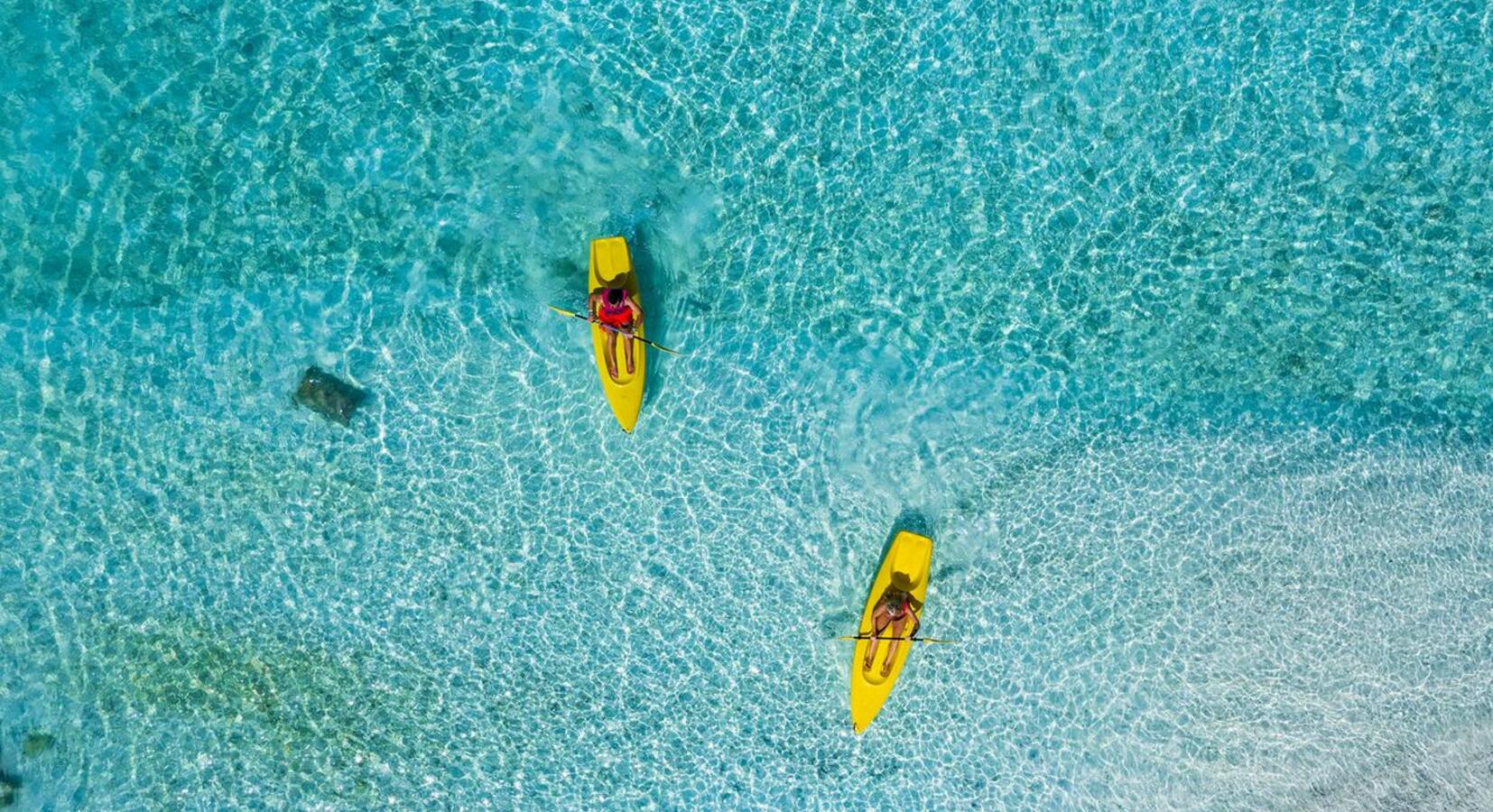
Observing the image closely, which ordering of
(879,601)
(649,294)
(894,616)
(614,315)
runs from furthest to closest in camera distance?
1. (649,294)
2. (879,601)
3. (894,616)
4. (614,315)

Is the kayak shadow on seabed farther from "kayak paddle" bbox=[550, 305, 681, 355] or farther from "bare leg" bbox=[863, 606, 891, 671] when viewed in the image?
"bare leg" bbox=[863, 606, 891, 671]

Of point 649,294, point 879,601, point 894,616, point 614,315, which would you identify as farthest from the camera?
point 649,294

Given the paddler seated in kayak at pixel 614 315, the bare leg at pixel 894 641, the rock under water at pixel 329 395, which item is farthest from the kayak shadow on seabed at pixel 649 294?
the bare leg at pixel 894 641

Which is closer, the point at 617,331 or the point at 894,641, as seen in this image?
the point at 617,331

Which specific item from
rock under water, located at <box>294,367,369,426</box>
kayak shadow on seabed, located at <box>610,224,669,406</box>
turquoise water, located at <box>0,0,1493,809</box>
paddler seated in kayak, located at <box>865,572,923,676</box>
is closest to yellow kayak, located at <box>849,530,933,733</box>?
paddler seated in kayak, located at <box>865,572,923,676</box>

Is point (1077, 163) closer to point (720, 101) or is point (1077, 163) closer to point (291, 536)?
point (720, 101)

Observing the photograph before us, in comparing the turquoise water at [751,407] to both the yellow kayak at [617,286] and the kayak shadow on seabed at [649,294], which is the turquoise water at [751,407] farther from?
the yellow kayak at [617,286]

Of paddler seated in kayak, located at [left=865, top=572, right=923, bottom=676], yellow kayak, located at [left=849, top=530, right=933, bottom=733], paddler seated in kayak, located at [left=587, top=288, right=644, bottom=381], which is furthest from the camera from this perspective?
yellow kayak, located at [left=849, top=530, right=933, bottom=733]

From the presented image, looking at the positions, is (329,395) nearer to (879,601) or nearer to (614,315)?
(614,315)

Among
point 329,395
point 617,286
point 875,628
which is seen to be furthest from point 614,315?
point 875,628
